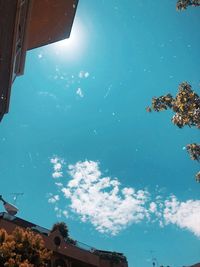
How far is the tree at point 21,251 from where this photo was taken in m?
15.0

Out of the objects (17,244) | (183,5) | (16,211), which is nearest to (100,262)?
(17,244)

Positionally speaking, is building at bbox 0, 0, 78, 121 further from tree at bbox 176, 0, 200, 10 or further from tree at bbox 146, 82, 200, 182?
tree at bbox 146, 82, 200, 182

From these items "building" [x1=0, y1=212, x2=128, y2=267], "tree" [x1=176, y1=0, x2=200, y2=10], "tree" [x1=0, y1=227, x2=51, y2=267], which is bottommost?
"tree" [x1=0, y1=227, x2=51, y2=267]

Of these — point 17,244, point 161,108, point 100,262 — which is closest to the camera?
point 161,108

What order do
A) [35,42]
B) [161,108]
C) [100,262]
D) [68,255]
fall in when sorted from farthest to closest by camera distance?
[100,262], [68,255], [35,42], [161,108]

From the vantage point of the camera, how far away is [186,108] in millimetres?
10391

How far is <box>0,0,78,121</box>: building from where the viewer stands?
304 inches

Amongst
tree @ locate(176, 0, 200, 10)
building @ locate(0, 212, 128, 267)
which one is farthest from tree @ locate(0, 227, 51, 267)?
tree @ locate(176, 0, 200, 10)

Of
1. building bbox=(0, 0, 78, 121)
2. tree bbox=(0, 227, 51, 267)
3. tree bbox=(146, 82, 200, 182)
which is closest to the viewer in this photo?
building bbox=(0, 0, 78, 121)

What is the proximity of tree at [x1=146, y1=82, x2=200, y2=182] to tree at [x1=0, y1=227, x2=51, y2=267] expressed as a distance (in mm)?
8837

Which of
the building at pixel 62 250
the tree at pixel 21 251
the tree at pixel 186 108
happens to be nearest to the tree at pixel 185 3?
the tree at pixel 186 108

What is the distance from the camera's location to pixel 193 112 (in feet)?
33.9

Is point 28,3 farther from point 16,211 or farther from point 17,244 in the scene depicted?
point 17,244

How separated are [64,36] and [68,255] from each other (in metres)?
20.4
